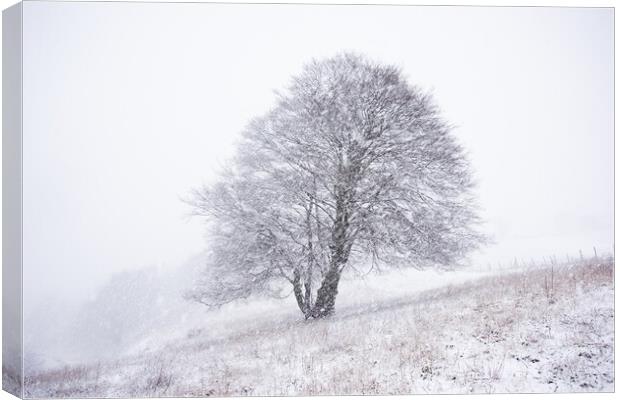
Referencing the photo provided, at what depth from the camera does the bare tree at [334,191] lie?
10.4 meters

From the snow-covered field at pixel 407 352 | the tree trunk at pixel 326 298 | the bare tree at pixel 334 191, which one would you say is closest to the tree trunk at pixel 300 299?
the bare tree at pixel 334 191

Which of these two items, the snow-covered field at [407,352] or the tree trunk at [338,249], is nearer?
the snow-covered field at [407,352]

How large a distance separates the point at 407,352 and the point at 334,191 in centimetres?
384

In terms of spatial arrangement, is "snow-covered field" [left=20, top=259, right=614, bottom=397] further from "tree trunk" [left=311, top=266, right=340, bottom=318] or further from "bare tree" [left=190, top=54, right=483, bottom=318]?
"bare tree" [left=190, top=54, right=483, bottom=318]

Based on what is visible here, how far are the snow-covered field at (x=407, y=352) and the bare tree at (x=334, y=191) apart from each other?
1.05m

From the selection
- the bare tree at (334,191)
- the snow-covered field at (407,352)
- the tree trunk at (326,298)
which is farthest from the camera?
the tree trunk at (326,298)

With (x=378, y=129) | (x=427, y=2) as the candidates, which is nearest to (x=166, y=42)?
(x=378, y=129)

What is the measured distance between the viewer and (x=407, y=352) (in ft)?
29.5

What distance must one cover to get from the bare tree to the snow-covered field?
3.45 feet

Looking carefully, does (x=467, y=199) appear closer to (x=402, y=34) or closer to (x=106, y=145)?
(x=402, y=34)

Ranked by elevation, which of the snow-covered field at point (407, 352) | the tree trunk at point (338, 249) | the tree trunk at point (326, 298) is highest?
the tree trunk at point (338, 249)

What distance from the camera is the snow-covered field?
8.72 metres

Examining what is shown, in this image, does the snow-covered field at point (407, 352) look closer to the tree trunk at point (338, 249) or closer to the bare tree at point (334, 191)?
the tree trunk at point (338, 249)

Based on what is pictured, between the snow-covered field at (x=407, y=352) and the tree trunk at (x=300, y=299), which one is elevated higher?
the tree trunk at (x=300, y=299)
